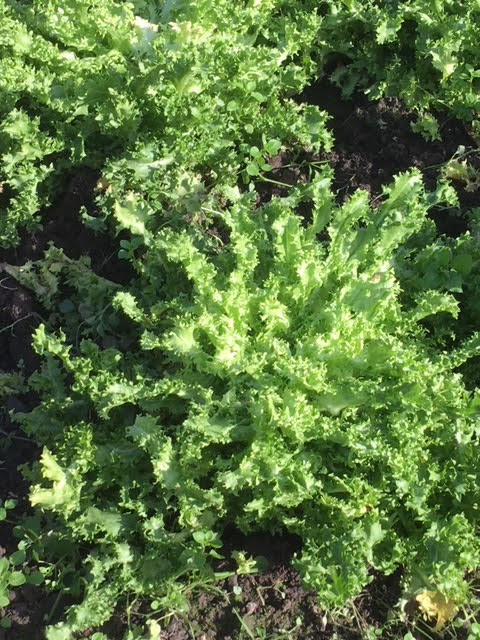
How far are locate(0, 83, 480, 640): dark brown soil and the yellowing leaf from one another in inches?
5.1

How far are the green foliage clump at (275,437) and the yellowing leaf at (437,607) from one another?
135mm

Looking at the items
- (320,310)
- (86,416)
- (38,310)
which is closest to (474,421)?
(320,310)

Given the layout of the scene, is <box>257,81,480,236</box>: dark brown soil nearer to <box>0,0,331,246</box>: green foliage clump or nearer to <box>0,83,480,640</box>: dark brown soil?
<box>0,83,480,640</box>: dark brown soil

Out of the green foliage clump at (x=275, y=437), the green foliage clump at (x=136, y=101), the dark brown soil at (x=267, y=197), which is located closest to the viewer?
the green foliage clump at (x=275, y=437)

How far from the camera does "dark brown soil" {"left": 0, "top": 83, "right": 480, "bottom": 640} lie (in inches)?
124

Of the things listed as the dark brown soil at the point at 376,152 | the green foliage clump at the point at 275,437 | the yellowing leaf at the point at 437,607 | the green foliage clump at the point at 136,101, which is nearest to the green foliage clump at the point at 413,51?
the dark brown soil at the point at 376,152

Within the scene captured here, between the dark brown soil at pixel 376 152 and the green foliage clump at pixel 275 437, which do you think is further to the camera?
the dark brown soil at pixel 376 152

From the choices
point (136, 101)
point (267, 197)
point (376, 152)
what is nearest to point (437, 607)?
point (267, 197)

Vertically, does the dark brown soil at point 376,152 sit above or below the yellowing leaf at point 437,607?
above

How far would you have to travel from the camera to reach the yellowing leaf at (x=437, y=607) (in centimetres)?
308

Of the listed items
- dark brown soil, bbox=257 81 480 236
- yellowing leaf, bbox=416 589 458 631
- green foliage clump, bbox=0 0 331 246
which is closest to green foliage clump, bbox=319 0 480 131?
dark brown soil, bbox=257 81 480 236

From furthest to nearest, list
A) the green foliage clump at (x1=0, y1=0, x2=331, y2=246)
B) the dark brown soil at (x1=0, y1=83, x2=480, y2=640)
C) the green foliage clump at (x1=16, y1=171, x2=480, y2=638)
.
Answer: the green foliage clump at (x1=0, y1=0, x2=331, y2=246), the dark brown soil at (x1=0, y1=83, x2=480, y2=640), the green foliage clump at (x1=16, y1=171, x2=480, y2=638)

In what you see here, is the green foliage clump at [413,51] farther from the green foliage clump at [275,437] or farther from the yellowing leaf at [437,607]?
the yellowing leaf at [437,607]

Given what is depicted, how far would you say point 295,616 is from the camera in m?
3.15
